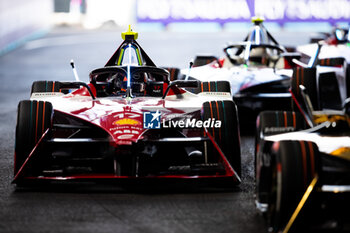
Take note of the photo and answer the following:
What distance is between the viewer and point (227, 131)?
24.1 ft

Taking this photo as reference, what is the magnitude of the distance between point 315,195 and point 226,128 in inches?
85.1

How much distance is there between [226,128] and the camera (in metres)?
7.35

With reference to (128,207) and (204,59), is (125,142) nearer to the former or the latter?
(128,207)

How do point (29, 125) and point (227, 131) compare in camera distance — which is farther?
point (227, 131)

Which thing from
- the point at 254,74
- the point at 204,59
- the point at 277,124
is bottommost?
the point at 204,59

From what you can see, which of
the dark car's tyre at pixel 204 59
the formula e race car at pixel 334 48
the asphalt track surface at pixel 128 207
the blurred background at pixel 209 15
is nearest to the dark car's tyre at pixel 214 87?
the asphalt track surface at pixel 128 207

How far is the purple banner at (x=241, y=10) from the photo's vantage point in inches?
1187

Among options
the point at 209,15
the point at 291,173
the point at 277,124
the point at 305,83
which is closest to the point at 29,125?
the point at 277,124

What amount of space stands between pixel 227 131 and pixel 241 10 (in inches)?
946

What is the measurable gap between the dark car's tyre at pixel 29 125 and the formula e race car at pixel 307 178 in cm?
219

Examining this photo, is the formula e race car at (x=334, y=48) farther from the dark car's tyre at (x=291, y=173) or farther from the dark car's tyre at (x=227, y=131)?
the dark car's tyre at (x=291, y=173)

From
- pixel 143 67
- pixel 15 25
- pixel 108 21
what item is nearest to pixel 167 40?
pixel 15 25

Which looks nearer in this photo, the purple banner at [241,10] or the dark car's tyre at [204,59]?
the dark car's tyre at [204,59]

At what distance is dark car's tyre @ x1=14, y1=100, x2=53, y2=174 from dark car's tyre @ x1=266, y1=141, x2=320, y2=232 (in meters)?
2.67
